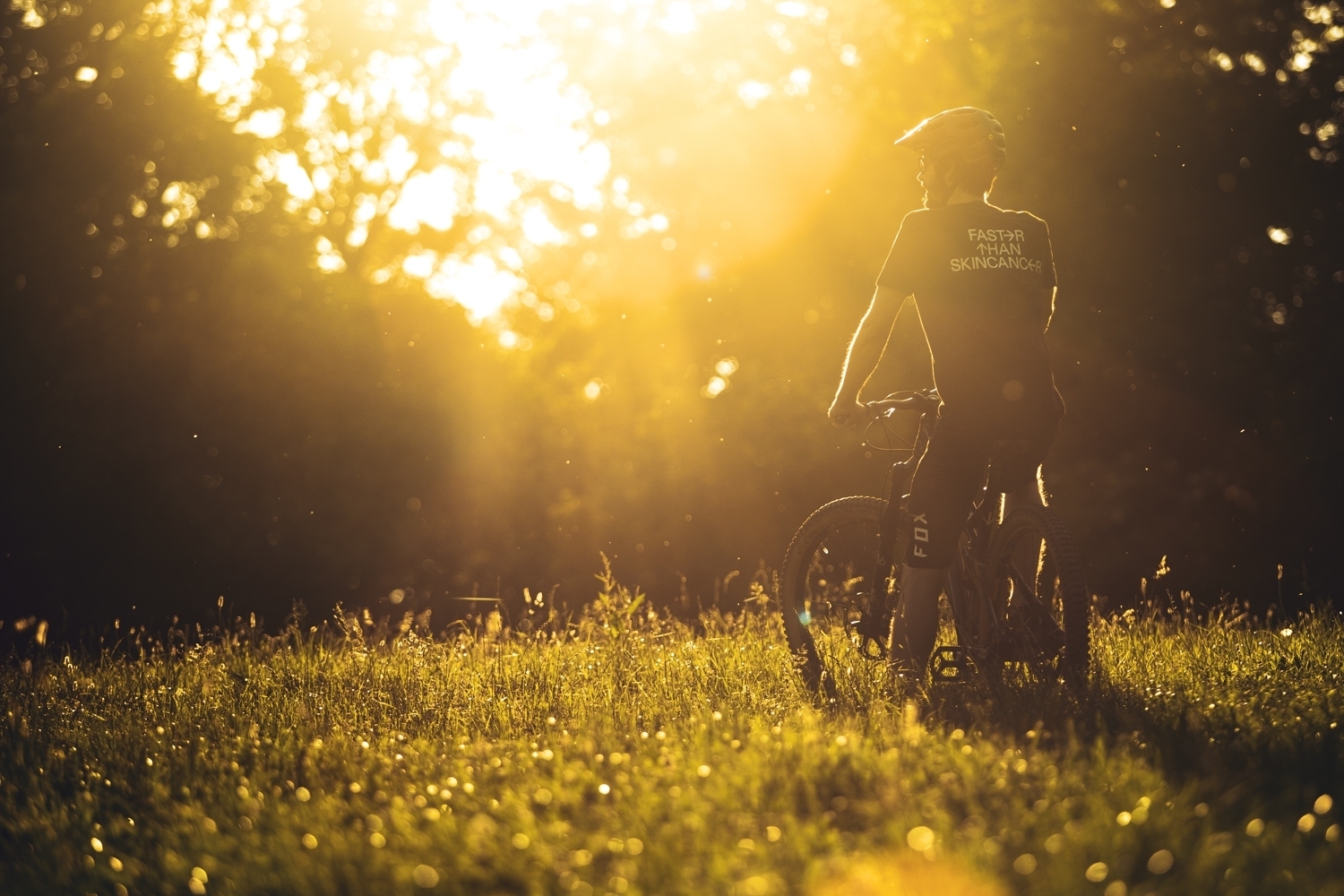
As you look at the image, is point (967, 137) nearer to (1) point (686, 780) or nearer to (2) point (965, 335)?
(2) point (965, 335)

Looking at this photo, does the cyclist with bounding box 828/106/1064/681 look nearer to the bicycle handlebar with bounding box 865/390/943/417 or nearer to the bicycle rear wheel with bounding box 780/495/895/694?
the bicycle handlebar with bounding box 865/390/943/417

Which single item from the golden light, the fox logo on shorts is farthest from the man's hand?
the golden light

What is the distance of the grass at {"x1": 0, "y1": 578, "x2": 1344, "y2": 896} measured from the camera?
114 inches

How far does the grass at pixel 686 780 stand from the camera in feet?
9.50

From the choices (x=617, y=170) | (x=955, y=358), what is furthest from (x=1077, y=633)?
(x=617, y=170)

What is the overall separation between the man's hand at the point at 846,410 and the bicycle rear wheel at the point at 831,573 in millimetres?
357

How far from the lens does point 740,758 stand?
12.1ft

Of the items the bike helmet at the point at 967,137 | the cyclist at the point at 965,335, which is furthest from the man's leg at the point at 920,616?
the bike helmet at the point at 967,137

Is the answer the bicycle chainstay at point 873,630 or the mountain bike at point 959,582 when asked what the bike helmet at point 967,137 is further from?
the bicycle chainstay at point 873,630

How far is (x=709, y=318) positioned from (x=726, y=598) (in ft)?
Result: 22.9

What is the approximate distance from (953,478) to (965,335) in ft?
1.90

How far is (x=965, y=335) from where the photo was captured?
4887 mm

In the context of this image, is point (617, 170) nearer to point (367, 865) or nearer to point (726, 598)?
point (726, 598)

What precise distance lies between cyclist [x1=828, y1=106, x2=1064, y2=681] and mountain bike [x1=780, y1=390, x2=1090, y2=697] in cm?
16
